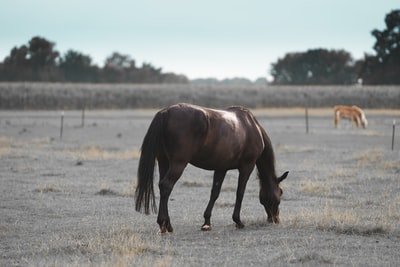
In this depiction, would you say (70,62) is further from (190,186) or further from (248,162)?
(248,162)

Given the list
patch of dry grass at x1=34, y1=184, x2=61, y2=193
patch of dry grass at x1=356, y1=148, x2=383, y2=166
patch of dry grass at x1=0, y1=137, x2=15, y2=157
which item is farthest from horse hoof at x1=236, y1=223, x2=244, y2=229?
patch of dry grass at x1=0, y1=137, x2=15, y2=157

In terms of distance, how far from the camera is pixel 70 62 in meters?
101

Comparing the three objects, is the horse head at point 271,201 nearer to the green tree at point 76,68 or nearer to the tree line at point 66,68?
the tree line at point 66,68

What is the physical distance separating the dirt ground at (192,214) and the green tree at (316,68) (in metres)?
72.4

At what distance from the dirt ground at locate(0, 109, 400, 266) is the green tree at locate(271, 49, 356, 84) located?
72.4 meters

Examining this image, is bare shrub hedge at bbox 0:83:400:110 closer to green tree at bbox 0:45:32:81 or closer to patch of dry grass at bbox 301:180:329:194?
green tree at bbox 0:45:32:81

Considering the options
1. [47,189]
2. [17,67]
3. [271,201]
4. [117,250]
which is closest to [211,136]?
[271,201]

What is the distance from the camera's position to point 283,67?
339 feet

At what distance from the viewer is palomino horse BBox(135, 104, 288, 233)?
10.2m

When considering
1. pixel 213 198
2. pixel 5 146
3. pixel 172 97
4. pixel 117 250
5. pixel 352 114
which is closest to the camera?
pixel 117 250

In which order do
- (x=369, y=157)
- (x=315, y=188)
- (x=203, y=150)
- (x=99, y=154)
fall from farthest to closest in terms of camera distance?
(x=99, y=154) < (x=369, y=157) < (x=315, y=188) < (x=203, y=150)

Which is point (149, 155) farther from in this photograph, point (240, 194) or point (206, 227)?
point (240, 194)

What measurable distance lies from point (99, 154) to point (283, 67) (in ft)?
265

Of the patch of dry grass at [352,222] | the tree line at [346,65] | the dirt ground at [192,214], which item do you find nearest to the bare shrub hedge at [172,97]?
the tree line at [346,65]
